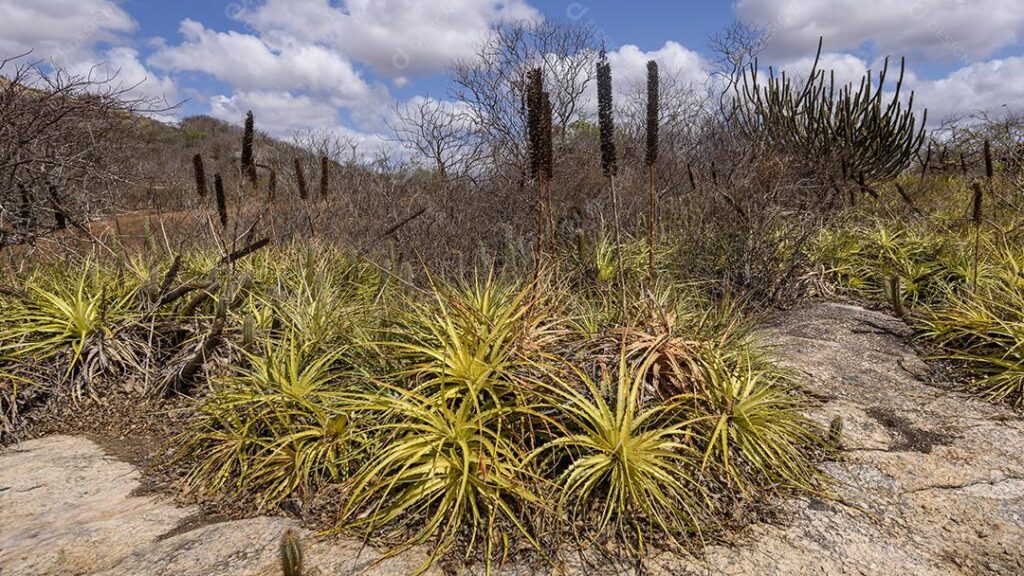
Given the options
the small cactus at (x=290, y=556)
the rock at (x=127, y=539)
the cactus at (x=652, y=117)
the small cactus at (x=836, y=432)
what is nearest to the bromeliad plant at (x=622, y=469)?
the rock at (x=127, y=539)

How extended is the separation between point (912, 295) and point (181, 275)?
7.09m

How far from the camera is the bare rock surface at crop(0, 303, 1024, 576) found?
218 cm

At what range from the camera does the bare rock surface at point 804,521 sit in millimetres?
2184

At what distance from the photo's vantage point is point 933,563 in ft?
7.33

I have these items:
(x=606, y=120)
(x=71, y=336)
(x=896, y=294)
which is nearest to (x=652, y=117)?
(x=606, y=120)

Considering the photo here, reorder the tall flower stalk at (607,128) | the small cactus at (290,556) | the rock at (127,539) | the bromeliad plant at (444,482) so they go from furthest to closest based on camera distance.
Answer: the tall flower stalk at (607,128), the bromeliad plant at (444,482), the rock at (127,539), the small cactus at (290,556)

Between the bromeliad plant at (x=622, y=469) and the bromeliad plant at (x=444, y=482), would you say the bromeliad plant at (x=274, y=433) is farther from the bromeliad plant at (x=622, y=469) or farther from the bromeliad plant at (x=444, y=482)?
the bromeliad plant at (x=622, y=469)

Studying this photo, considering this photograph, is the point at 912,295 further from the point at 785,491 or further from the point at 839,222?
the point at 785,491

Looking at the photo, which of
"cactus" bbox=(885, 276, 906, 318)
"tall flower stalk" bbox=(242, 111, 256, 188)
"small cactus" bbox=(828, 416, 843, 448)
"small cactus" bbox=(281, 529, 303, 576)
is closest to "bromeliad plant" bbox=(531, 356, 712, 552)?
"small cactus" bbox=(828, 416, 843, 448)

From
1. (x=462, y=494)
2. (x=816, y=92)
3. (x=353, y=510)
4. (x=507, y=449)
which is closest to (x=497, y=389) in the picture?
(x=507, y=449)

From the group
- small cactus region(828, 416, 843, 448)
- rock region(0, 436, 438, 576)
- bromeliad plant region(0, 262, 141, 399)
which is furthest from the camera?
bromeliad plant region(0, 262, 141, 399)

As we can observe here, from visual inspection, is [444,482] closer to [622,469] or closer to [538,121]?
[622,469]

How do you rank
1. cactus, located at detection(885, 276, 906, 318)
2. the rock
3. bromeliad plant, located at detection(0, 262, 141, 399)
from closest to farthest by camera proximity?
1. the rock
2. bromeliad plant, located at detection(0, 262, 141, 399)
3. cactus, located at detection(885, 276, 906, 318)

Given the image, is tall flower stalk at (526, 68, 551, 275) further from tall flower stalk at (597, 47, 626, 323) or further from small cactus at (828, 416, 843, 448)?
small cactus at (828, 416, 843, 448)
